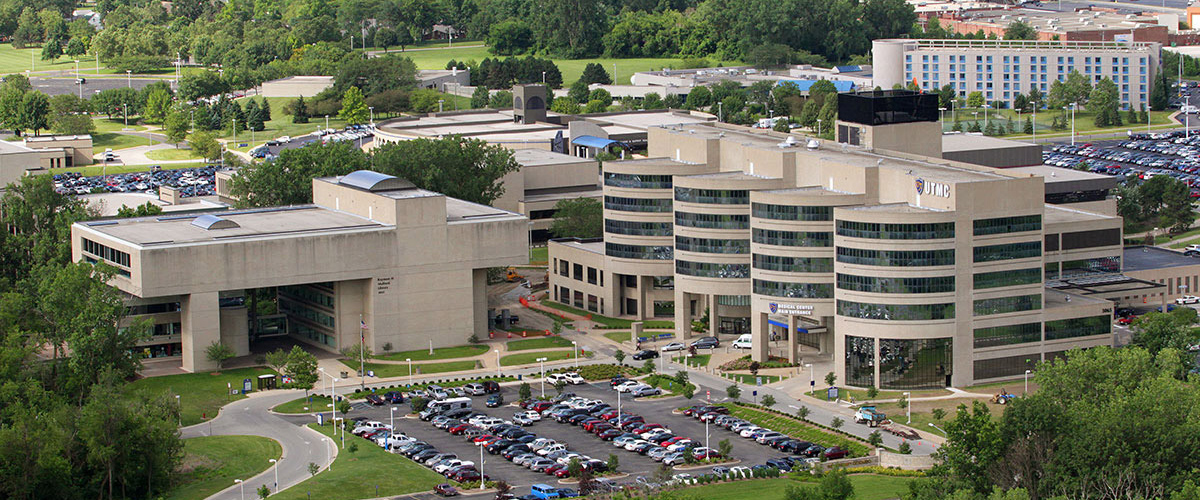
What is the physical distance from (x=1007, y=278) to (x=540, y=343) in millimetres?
40997

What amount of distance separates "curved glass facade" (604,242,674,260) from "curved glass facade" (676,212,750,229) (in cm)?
937

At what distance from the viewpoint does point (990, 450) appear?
10388 cm

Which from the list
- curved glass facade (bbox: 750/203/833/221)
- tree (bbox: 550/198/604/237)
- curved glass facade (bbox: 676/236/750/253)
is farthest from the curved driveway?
tree (bbox: 550/198/604/237)

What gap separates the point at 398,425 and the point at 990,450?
44851 mm

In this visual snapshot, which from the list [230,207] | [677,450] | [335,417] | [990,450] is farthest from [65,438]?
[230,207]

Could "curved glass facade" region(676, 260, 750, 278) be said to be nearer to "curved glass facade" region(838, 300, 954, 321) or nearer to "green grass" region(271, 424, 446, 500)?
"curved glass facade" region(838, 300, 954, 321)

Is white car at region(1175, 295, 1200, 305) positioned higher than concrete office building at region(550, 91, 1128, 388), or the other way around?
concrete office building at region(550, 91, 1128, 388)

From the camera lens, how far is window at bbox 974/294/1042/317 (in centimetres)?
13500

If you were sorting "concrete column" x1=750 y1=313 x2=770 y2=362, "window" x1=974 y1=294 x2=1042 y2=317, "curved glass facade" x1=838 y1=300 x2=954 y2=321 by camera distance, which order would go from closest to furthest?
"curved glass facade" x1=838 y1=300 x2=954 y2=321
"window" x1=974 y1=294 x2=1042 y2=317
"concrete column" x1=750 y1=313 x2=770 y2=362

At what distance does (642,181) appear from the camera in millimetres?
164875

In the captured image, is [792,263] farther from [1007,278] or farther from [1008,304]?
[1008,304]

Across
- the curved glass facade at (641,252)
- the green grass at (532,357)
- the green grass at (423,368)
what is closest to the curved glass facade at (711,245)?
the curved glass facade at (641,252)

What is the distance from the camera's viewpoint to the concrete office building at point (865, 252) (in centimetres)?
13375

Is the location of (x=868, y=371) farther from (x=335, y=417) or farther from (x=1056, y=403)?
(x=335, y=417)
